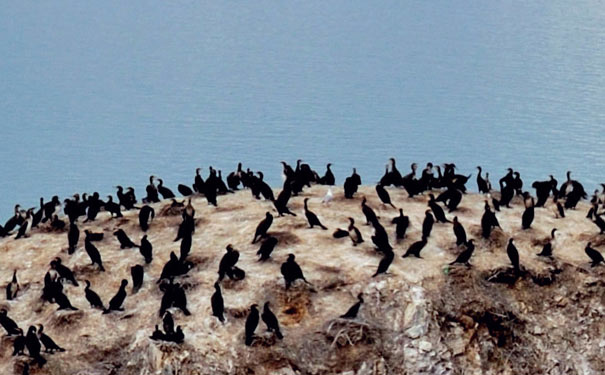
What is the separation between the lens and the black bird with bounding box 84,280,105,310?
27.4m

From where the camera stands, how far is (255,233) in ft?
100

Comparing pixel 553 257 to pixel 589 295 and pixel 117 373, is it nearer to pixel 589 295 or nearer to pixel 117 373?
pixel 589 295

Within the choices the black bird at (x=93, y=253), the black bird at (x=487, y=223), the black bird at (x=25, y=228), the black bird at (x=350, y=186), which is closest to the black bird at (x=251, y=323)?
the black bird at (x=93, y=253)

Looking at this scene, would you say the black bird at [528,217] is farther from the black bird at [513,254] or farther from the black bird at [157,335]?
the black bird at [157,335]

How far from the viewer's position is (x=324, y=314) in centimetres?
2703

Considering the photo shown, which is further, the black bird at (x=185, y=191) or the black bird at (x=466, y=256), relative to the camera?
the black bird at (x=185, y=191)

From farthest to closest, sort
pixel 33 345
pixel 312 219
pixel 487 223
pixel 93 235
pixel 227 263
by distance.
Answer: pixel 93 235, pixel 312 219, pixel 487 223, pixel 227 263, pixel 33 345

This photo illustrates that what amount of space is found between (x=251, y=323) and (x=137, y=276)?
4602mm

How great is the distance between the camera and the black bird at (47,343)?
25.5 m

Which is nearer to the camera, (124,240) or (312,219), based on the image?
(312,219)

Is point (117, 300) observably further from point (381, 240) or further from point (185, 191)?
point (185, 191)

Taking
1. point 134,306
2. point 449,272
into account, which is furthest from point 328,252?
point 134,306

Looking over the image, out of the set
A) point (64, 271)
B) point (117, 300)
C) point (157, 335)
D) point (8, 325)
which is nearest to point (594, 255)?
point (157, 335)

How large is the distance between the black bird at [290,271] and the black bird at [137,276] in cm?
421
